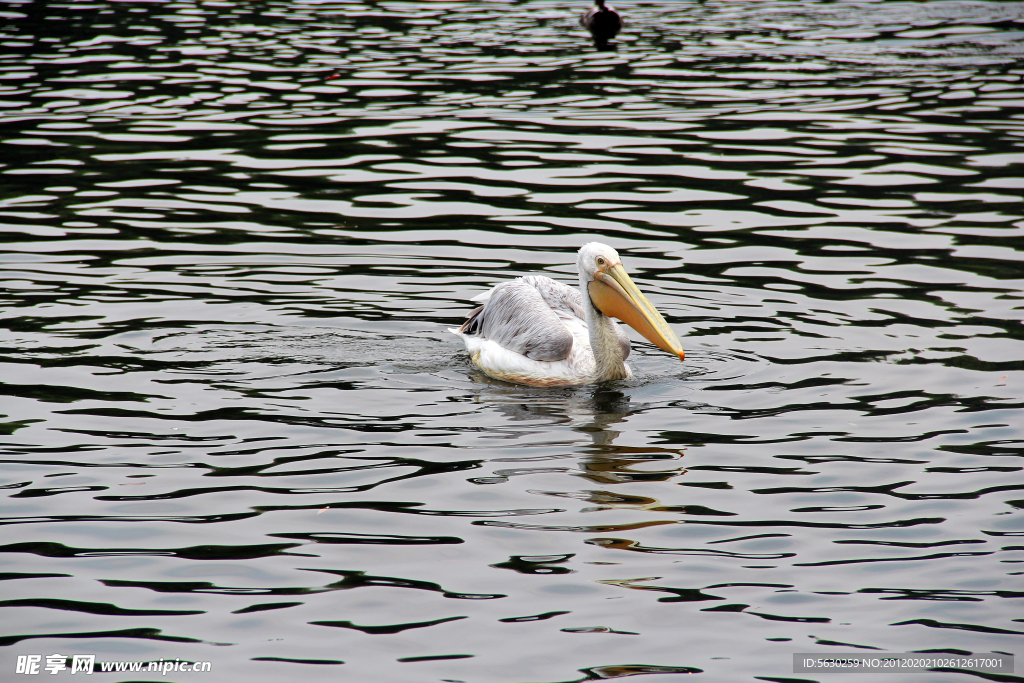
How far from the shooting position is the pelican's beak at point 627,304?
684 cm

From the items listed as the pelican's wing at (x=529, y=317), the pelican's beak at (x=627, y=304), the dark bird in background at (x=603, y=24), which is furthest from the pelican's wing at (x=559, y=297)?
the dark bird in background at (x=603, y=24)

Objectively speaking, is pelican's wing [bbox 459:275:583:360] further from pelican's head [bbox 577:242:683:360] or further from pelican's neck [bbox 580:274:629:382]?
pelican's head [bbox 577:242:683:360]

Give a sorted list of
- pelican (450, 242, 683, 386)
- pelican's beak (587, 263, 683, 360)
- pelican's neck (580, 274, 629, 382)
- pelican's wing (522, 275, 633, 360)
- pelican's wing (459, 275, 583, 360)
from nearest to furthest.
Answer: pelican's beak (587, 263, 683, 360)
pelican (450, 242, 683, 386)
pelican's neck (580, 274, 629, 382)
pelican's wing (459, 275, 583, 360)
pelican's wing (522, 275, 633, 360)

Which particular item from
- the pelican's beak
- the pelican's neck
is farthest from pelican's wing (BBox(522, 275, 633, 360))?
the pelican's beak

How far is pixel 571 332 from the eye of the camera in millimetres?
7578

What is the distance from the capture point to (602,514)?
5.14 meters

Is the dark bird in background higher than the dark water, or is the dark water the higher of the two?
the dark bird in background

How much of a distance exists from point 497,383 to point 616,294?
0.95 meters

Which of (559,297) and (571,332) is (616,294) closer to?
(571,332)

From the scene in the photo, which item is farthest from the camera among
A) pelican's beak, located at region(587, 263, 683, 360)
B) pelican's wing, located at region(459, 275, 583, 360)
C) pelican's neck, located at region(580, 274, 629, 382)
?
pelican's wing, located at region(459, 275, 583, 360)

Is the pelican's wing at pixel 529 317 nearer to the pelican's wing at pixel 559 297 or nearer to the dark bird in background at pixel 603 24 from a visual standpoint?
the pelican's wing at pixel 559 297

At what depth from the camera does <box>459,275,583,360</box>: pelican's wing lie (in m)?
7.25

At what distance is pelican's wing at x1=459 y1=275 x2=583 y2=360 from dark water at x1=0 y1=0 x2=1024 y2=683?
0.31 meters

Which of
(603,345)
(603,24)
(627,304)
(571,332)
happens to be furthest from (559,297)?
(603,24)
